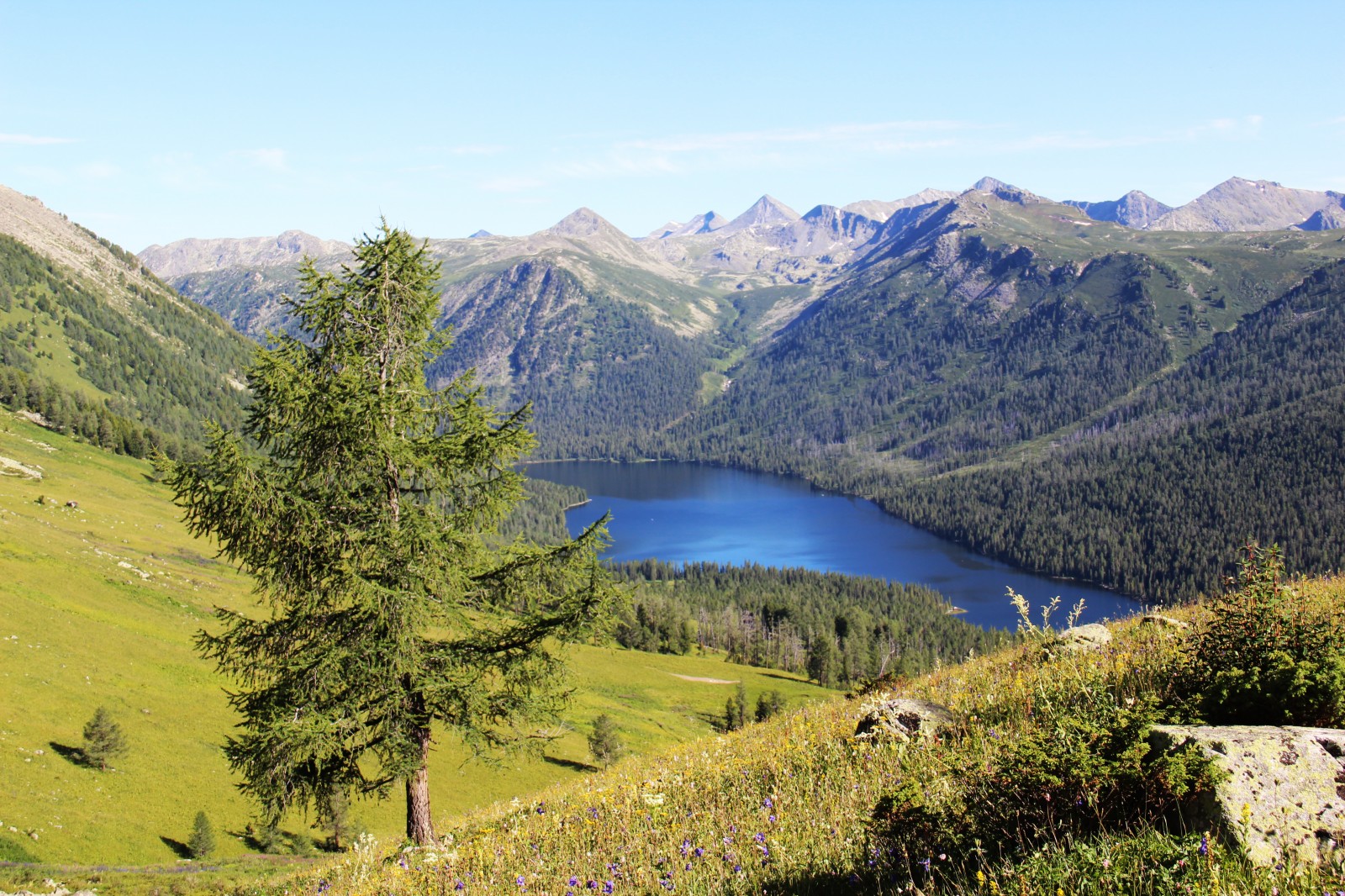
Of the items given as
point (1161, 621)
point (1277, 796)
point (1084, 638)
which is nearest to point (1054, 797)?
point (1277, 796)

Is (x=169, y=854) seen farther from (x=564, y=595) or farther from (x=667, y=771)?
(x=667, y=771)

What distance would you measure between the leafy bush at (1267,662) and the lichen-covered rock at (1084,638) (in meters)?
4.32

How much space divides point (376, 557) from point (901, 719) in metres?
9.67

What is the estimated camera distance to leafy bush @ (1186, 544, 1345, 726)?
650 cm

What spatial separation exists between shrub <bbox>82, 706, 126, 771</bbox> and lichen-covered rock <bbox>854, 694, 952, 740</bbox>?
41652 millimetres

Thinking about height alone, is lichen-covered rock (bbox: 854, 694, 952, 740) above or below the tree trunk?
above

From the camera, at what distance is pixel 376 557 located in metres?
14.1

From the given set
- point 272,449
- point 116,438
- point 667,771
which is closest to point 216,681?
point 272,449

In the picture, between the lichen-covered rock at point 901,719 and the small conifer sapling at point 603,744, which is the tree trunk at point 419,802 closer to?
the lichen-covered rock at point 901,719

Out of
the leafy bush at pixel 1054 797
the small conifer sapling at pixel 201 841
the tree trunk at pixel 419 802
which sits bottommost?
the small conifer sapling at pixel 201 841

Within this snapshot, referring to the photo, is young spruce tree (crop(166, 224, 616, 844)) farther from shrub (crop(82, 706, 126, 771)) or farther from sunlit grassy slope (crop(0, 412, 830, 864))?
shrub (crop(82, 706, 126, 771))

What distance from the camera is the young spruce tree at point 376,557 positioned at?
44.9ft

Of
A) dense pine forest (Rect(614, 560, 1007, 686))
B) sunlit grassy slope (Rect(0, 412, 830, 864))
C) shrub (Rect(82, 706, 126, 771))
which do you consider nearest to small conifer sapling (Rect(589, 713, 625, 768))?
sunlit grassy slope (Rect(0, 412, 830, 864))

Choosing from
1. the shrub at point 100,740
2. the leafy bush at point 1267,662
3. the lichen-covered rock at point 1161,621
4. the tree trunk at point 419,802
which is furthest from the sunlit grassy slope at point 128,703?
the leafy bush at point 1267,662
